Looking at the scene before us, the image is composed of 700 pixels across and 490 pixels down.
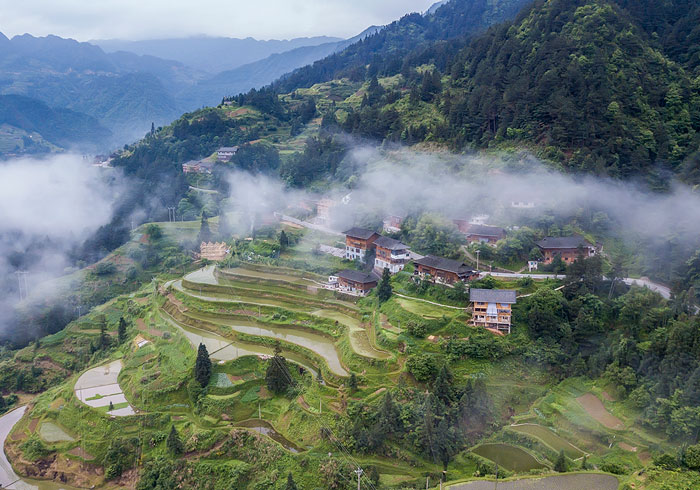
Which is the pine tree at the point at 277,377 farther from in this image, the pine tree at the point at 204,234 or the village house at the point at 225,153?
the village house at the point at 225,153

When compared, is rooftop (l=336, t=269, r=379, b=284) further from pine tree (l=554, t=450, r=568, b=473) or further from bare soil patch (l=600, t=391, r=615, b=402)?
pine tree (l=554, t=450, r=568, b=473)

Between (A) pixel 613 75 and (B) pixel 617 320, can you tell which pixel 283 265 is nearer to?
(B) pixel 617 320

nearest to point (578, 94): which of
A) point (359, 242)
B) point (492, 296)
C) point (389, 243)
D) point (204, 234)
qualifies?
point (389, 243)

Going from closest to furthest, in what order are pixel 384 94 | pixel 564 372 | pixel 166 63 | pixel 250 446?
pixel 250 446 → pixel 564 372 → pixel 384 94 → pixel 166 63

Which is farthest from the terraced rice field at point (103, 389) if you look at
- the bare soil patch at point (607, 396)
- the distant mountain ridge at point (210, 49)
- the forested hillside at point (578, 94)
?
the distant mountain ridge at point (210, 49)

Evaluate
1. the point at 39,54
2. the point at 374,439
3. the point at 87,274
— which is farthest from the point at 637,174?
the point at 39,54

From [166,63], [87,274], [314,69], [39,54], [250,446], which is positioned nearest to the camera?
[250,446]

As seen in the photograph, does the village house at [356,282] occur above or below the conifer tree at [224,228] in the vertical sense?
above

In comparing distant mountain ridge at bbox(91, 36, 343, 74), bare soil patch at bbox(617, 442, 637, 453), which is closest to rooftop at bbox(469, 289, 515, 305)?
bare soil patch at bbox(617, 442, 637, 453)
